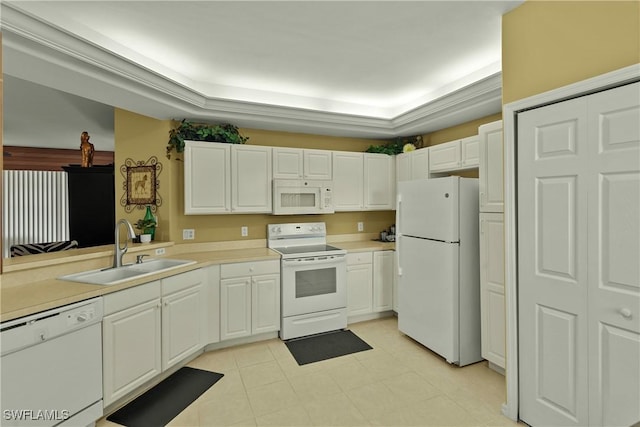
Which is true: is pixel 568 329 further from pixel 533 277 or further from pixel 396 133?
pixel 396 133

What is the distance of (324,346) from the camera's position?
3379 mm

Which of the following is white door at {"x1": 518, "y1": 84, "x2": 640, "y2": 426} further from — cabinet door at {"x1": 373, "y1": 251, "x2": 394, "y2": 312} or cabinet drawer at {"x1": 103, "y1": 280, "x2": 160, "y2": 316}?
cabinet drawer at {"x1": 103, "y1": 280, "x2": 160, "y2": 316}

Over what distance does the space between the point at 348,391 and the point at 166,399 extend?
1.41 metres

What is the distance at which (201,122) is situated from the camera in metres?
3.74

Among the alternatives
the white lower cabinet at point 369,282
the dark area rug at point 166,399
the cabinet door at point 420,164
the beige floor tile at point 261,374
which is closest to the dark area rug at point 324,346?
the beige floor tile at point 261,374

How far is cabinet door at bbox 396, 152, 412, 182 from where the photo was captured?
430 cm

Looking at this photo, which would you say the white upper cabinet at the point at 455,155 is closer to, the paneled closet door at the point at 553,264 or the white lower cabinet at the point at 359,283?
the paneled closet door at the point at 553,264

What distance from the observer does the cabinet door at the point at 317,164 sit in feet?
13.3

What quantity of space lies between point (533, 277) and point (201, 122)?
3.55 metres

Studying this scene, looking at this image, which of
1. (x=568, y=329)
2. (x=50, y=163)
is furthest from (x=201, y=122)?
(x=50, y=163)

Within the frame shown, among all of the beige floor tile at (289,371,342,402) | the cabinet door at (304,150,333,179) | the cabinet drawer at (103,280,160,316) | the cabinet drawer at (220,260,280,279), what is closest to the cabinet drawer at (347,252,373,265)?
the cabinet drawer at (220,260,280,279)

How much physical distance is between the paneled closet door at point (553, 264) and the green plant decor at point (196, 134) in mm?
2874

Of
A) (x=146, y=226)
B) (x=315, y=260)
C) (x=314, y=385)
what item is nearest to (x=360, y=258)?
(x=315, y=260)

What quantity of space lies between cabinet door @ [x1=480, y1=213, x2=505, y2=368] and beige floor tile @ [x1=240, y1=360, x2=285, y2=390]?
72.3 inches
